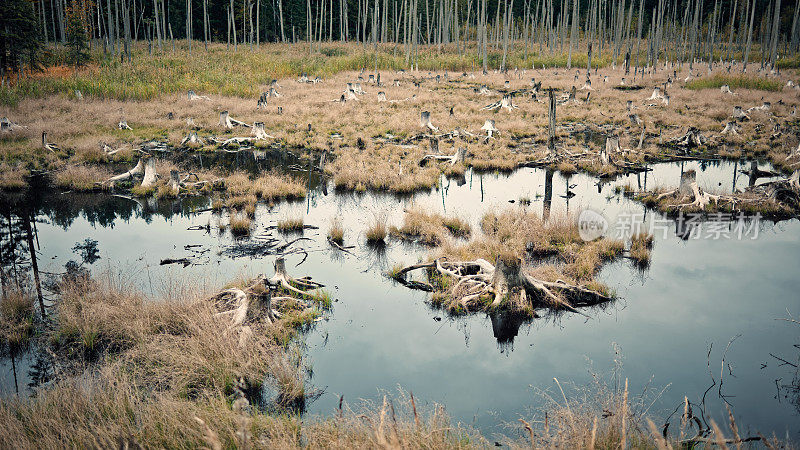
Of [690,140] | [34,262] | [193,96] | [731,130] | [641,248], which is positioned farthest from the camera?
[193,96]

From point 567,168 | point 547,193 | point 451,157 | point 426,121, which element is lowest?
point 547,193

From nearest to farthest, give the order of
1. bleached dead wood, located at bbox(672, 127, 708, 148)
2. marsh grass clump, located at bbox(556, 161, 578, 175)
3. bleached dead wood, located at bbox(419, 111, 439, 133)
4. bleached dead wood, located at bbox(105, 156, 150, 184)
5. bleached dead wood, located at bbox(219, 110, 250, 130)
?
bleached dead wood, located at bbox(105, 156, 150, 184)
marsh grass clump, located at bbox(556, 161, 578, 175)
bleached dead wood, located at bbox(672, 127, 708, 148)
bleached dead wood, located at bbox(419, 111, 439, 133)
bleached dead wood, located at bbox(219, 110, 250, 130)

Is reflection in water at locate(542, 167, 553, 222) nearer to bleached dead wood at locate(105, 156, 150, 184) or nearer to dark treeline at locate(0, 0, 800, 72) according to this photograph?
bleached dead wood at locate(105, 156, 150, 184)

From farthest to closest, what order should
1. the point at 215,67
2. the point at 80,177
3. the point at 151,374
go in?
the point at 215,67, the point at 80,177, the point at 151,374

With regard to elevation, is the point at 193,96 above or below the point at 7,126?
above

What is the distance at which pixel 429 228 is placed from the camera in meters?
11.4

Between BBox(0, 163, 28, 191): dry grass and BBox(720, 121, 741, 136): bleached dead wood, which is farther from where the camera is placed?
BBox(720, 121, 741, 136): bleached dead wood

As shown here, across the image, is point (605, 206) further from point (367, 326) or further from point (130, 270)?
point (130, 270)

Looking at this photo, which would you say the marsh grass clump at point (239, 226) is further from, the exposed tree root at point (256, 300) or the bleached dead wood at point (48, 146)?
the bleached dead wood at point (48, 146)

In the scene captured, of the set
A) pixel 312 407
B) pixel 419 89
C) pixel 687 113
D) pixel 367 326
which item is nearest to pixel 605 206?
pixel 367 326

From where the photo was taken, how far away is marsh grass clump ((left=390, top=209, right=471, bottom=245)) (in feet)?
36.8

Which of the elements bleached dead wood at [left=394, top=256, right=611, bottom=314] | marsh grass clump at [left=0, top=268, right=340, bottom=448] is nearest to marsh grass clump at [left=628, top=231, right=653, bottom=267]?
bleached dead wood at [left=394, top=256, right=611, bottom=314]

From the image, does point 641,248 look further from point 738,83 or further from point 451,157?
point 738,83

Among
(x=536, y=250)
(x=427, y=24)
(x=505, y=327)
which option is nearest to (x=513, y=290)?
(x=505, y=327)
